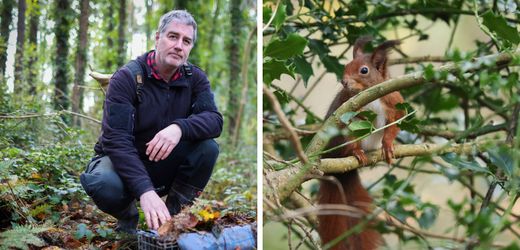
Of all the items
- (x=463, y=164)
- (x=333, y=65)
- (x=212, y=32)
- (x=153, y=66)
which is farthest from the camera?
(x=212, y=32)

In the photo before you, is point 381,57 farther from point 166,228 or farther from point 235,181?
point 166,228

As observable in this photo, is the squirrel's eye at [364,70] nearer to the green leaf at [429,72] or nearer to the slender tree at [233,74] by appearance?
the slender tree at [233,74]

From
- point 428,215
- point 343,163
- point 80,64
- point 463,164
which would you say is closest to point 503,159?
point 463,164

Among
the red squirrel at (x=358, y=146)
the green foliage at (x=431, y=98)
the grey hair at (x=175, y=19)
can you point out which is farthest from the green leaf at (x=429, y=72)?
the grey hair at (x=175, y=19)

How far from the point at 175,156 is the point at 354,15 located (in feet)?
2.29

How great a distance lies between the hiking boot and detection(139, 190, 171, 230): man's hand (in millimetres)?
38

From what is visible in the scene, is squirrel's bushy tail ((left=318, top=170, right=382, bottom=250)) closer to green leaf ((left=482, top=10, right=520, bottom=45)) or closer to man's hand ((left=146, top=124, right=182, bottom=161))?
man's hand ((left=146, top=124, right=182, bottom=161))

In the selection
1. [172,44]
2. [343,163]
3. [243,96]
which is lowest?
[343,163]

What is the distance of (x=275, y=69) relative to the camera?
56.9 inches

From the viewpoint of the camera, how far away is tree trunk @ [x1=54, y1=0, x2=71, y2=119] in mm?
1632

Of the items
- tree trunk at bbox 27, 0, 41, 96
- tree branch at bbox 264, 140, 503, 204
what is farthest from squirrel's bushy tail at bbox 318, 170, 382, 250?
tree trunk at bbox 27, 0, 41, 96

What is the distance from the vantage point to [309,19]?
1954 mm

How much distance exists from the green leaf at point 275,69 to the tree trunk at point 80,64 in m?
0.51

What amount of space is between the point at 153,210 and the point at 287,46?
0.51 metres
